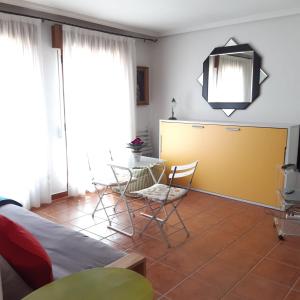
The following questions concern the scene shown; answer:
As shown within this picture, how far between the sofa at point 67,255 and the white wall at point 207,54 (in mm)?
3151

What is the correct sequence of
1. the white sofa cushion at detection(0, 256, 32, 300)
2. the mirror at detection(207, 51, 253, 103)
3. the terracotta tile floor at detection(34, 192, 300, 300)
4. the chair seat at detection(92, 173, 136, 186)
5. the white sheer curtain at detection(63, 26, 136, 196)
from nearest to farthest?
the white sofa cushion at detection(0, 256, 32, 300) → the terracotta tile floor at detection(34, 192, 300, 300) → the chair seat at detection(92, 173, 136, 186) → the white sheer curtain at detection(63, 26, 136, 196) → the mirror at detection(207, 51, 253, 103)

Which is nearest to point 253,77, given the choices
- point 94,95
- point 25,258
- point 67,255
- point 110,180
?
point 94,95

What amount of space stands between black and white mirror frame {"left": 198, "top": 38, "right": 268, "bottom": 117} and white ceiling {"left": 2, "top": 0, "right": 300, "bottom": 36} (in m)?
0.33

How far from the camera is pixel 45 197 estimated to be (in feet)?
13.0

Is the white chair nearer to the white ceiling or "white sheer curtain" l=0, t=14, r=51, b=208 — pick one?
"white sheer curtain" l=0, t=14, r=51, b=208

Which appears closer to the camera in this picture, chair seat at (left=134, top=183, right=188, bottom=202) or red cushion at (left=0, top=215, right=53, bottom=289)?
red cushion at (left=0, top=215, right=53, bottom=289)

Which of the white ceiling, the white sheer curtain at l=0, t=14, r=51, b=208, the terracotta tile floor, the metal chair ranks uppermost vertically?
the white ceiling

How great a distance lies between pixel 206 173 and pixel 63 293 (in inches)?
137

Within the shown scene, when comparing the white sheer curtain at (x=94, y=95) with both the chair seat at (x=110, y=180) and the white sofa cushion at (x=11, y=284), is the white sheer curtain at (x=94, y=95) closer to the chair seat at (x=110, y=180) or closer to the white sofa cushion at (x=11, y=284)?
the chair seat at (x=110, y=180)

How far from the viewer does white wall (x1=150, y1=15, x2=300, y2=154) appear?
152 inches

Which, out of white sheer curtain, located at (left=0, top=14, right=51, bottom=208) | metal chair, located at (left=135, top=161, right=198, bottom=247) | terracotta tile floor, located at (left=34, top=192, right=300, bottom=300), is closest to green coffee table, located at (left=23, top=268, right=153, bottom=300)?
terracotta tile floor, located at (left=34, top=192, right=300, bottom=300)

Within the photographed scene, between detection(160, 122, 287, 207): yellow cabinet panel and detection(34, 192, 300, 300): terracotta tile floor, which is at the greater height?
detection(160, 122, 287, 207): yellow cabinet panel

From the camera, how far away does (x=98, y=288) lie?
1.13m

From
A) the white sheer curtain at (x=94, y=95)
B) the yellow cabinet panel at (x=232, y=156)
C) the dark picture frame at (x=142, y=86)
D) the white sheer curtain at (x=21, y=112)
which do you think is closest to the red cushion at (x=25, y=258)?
the white sheer curtain at (x=21, y=112)
